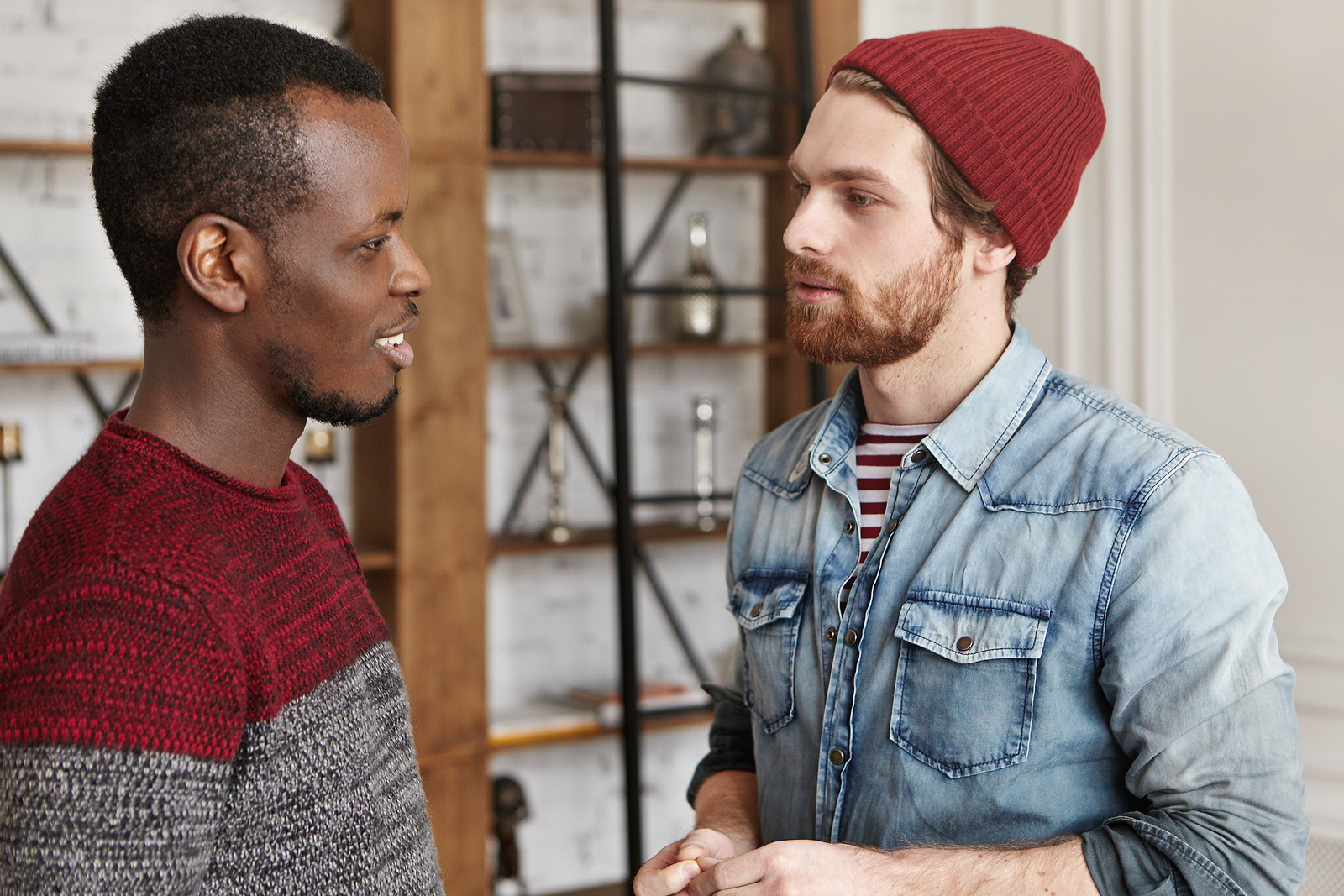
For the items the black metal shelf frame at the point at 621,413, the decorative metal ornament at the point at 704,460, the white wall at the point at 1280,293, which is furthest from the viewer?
the decorative metal ornament at the point at 704,460

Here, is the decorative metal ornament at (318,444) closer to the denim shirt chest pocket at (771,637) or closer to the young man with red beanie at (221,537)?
the denim shirt chest pocket at (771,637)

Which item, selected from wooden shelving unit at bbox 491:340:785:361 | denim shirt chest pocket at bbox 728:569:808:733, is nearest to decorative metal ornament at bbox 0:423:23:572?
wooden shelving unit at bbox 491:340:785:361

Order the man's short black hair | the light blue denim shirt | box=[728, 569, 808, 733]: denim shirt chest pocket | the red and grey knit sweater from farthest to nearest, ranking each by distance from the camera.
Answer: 1. box=[728, 569, 808, 733]: denim shirt chest pocket
2. the light blue denim shirt
3. the man's short black hair
4. the red and grey knit sweater

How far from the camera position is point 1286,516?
85.9 inches

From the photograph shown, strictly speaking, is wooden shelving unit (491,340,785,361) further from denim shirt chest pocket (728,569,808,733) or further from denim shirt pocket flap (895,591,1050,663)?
denim shirt pocket flap (895,591,1050,663)

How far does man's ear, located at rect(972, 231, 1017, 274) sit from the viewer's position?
1456mm

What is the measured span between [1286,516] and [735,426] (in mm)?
2007

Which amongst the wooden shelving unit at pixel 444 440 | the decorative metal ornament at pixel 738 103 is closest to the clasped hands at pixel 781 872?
Answer: the wooden shelving unit at pixel 444 440

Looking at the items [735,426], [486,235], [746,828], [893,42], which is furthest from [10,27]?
[746,828]

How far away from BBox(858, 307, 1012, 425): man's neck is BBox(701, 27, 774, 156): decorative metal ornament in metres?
2.17

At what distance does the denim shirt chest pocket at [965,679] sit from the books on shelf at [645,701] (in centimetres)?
212

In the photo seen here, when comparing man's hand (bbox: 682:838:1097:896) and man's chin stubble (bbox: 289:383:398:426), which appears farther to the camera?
man's hand (bbox: 682:838:1097:896)

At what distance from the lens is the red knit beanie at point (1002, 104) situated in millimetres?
1379

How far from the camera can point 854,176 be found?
1.42 m
